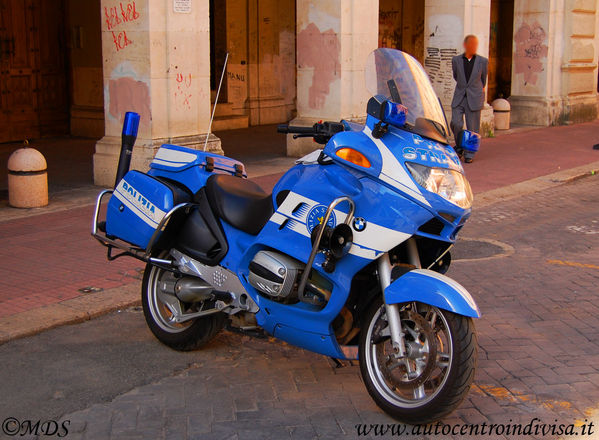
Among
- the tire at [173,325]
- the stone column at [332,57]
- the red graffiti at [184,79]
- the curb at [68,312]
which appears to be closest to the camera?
the tire at [173,325]

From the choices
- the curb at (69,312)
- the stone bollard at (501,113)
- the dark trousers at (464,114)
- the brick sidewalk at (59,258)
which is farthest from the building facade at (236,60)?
the curb at (69,312)

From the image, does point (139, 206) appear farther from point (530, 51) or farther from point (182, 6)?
point (530, 51)

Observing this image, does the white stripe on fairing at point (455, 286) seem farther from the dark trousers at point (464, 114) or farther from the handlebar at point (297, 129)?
the dark trousers at point (464, 114)

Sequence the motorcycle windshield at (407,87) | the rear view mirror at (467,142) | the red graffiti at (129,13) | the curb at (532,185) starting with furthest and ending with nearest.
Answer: the curb at (532,185) < the red graffiti at (129,13) < the rear view mirror at (467,142) < the motorcycle windshield at (407,87)

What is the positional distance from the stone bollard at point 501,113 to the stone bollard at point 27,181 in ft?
36.8

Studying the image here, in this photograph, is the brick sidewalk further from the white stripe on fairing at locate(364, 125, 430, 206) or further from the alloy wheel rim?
→ the white stripe on fairing at locate(364, 125, 430, 206)

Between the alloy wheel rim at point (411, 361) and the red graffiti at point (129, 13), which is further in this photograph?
the red graffiti at point (129, 13)

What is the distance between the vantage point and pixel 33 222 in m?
8.70

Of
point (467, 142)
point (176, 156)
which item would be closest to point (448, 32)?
point (176, 156)

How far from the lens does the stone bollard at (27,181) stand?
9.36m

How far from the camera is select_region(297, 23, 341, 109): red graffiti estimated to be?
A: 13.3m

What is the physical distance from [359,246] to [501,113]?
48.1ft

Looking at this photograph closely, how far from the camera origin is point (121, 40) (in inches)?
413

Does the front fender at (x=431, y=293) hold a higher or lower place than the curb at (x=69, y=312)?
higher
